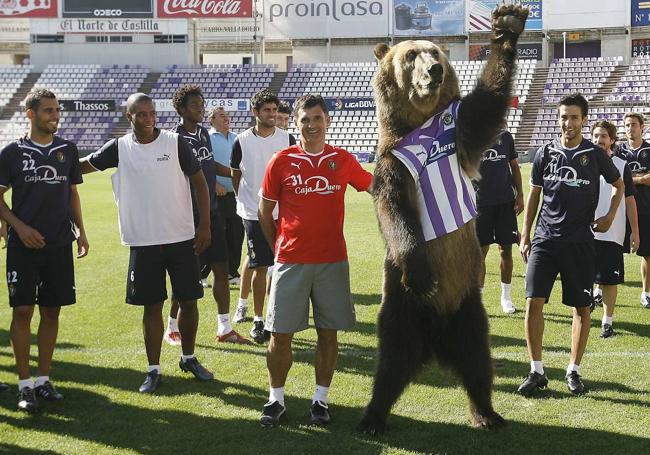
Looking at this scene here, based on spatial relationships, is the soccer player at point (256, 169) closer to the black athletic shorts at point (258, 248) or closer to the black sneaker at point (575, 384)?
the black athletic shorts at point (258, 248)

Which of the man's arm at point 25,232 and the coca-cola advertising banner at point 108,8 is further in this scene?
the coca-cola advertising banner at point 108,8

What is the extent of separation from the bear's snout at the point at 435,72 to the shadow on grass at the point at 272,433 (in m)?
1.96

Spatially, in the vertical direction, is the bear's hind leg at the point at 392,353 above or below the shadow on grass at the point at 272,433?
above

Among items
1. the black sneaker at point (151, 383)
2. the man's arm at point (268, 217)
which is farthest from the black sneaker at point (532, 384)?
the black sneaker at point (151, 383)

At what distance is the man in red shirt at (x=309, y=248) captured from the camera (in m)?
4.48

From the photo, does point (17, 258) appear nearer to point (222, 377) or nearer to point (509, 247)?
point (222, 377)

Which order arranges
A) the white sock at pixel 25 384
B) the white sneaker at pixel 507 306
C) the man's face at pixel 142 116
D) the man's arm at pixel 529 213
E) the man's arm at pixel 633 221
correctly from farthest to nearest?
the white sneaker at pixel 507 306 < the man's arm at pixel 633 221 < the man's arm at pixel 529 213 < the man's face at pixel 142 116 < the white sock at pixel 25 384

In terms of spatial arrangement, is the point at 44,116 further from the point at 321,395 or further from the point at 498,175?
the point at 498,175

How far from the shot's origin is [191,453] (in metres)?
4.18

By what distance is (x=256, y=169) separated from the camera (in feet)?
22.4

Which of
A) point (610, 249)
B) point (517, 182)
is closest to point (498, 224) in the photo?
point (517, 182)

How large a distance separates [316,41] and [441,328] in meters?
42.8

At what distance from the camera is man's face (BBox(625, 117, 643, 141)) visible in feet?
25.4

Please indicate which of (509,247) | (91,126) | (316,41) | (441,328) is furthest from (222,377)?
(316,41)
